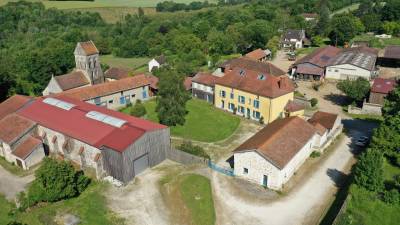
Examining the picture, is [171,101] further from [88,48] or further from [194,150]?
[88,48]

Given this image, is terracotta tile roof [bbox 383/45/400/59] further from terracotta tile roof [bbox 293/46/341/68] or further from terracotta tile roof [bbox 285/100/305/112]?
terracotta tile roof [bbox 285/100/305/112]

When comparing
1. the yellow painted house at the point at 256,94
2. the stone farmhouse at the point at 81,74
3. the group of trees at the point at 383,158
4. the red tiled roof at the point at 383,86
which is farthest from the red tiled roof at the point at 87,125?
the red tiled roof at the point at 383,86

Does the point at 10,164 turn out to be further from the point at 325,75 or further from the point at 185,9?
the point at 185,9

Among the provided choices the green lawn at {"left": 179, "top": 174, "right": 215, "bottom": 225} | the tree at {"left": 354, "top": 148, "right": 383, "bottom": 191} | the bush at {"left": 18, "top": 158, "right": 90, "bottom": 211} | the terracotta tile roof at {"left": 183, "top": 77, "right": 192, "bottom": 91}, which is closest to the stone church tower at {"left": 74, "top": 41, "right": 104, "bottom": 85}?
the terracotta tile roof at {"left": 183, "top": 77, "right": 192, "bottom": 91}

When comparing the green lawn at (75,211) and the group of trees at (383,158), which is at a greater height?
the group of trees at (383,158)

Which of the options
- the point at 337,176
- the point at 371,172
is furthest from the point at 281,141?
the point at 371,172

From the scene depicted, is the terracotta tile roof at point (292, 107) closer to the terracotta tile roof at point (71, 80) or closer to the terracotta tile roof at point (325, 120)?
the terracotta tile roof at point (325, 120)
